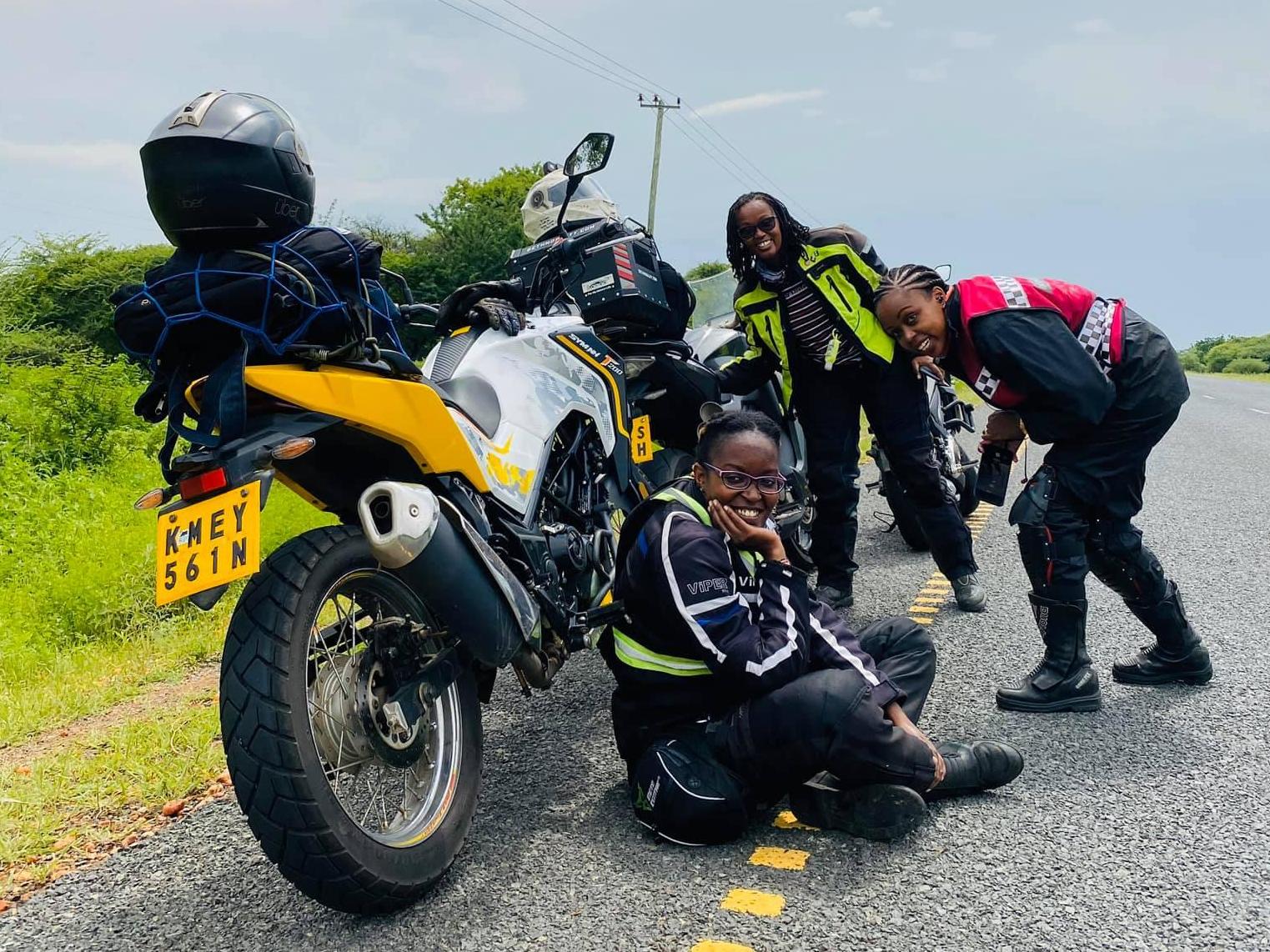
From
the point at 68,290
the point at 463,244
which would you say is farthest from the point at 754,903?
the point at 463,244

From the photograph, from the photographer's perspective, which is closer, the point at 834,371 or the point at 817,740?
the point at 817,740

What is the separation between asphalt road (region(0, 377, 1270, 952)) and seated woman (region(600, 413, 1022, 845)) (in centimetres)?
10

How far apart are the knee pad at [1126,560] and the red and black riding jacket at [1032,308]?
0.55 m

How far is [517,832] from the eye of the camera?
8.89ft

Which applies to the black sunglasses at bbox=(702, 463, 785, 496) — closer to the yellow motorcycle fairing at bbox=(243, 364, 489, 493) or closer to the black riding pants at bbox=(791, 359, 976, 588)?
the yellow motorcycle fairing at bbox=(243, 364, 489, 493)

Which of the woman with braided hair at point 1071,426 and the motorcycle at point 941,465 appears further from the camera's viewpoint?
the motorcycle at point 941,465

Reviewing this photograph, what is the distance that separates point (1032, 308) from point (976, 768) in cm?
154

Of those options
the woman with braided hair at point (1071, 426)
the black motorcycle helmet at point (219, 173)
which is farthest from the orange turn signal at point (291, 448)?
the woman with braided hair at point (1071, 426)

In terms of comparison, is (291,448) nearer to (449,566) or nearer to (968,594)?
(449,566)

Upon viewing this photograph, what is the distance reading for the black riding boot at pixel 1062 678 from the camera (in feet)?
11.0

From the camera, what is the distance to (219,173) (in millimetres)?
2385

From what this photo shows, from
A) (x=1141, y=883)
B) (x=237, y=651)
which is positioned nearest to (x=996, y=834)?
(x=1141, y=883)

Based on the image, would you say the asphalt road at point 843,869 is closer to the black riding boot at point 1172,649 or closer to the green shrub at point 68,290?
the black riding boot at point 1172,649

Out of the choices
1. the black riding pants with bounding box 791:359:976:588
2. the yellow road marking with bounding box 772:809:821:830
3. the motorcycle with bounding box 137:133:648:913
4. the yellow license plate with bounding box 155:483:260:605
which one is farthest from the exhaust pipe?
the black riding pants with bounding box 791:359:976:588
